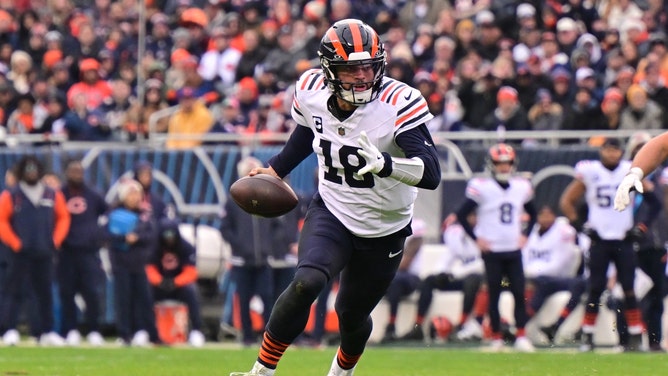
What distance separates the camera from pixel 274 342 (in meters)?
6.51

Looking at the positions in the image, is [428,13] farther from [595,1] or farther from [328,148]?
[328,148]

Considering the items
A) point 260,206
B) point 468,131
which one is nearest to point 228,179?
point 468,131

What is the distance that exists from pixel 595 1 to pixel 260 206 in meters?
10.4

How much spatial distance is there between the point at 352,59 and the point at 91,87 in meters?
10.4

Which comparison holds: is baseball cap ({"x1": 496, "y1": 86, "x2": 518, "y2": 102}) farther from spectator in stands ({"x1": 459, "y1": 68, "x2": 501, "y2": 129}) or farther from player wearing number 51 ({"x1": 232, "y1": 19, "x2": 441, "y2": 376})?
player wearing number 51 ({"x1": 232, "y1": 19, "x2": 441, "y2": 376})

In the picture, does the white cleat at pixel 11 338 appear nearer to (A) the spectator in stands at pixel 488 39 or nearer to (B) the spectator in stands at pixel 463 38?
(B) the spectator in stands at pixel 463 38

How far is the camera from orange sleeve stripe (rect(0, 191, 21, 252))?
12.7 metres

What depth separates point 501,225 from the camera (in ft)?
39.6

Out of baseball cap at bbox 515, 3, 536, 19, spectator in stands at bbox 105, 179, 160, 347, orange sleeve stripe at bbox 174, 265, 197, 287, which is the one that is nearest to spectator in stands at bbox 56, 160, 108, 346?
spectator in stands at bbox 105, 179, 160, 347

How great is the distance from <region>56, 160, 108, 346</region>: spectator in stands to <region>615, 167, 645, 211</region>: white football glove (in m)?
7.35

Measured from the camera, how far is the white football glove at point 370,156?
6.28 m

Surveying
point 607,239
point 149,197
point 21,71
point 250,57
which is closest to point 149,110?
point 250,57

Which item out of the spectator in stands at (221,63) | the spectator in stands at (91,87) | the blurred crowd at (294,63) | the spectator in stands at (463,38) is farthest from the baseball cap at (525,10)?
the spectator in stands at (91,87)

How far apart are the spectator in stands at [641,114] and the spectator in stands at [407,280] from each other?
2.35 meters
